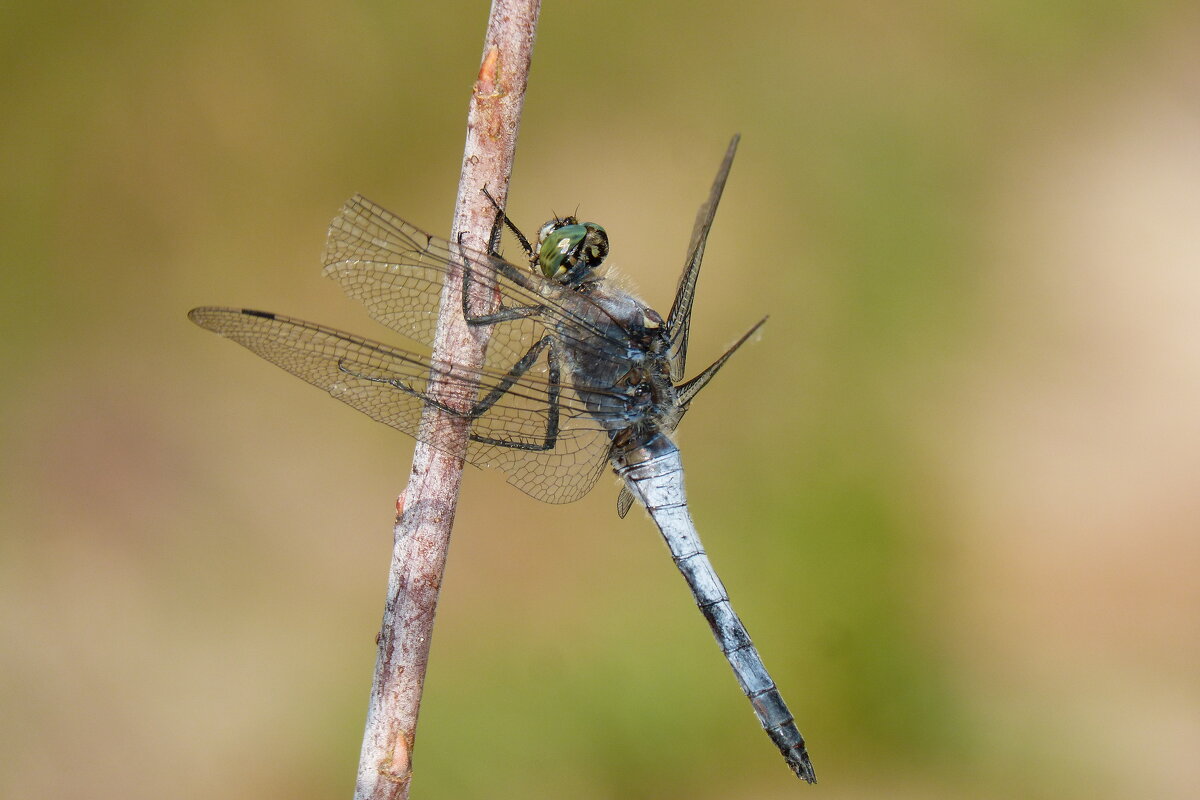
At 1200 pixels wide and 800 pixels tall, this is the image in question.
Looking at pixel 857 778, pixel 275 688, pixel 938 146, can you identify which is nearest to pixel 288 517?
pixel 275 688

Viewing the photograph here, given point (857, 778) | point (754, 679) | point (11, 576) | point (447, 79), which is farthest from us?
point (447, 79)

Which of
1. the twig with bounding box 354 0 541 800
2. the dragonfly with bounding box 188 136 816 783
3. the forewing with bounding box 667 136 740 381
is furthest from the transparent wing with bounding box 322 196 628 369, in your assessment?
the forewing with bounding box 667 136 740 381

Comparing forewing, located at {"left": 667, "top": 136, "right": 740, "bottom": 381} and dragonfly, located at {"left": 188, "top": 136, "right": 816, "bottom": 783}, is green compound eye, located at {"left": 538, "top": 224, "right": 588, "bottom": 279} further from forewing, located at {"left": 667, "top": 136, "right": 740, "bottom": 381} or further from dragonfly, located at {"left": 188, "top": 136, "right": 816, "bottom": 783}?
forewing, located at {"left": 667, "top": 136, "right": 740, "bottom": 381}

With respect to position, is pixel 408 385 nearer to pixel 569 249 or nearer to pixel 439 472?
pixel 439 472

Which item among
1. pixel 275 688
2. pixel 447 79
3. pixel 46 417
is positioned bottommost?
pixel 275 688

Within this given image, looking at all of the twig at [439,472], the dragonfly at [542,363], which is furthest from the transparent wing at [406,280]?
the twig at [439,472]

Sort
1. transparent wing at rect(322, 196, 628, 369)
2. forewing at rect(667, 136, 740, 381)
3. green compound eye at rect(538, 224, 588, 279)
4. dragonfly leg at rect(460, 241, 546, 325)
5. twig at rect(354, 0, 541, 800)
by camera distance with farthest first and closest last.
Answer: forewing at rect(667, 136, 740, 381)
green compound eye at rect(538, 224, 588, 279)
transparent wing at rect(322, 196, 628, 369)
dragonfly leg at rect(460, 241, 546, 325)
twig at rect(354, 0, 541, 800)

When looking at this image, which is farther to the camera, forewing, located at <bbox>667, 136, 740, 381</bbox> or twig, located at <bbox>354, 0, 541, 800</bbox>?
forewing, located at <bbox>667, 136, 740, 381</bbox>

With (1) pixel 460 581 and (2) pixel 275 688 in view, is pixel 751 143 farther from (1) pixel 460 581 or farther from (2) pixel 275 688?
(2) pixel 275 688
